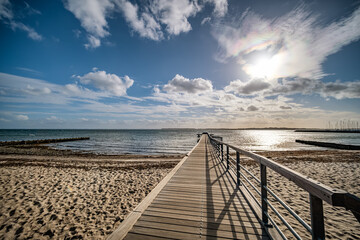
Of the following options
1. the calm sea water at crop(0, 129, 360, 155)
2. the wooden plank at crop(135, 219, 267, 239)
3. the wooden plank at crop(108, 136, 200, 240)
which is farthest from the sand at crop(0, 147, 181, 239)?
the calm sea water at crop(0, 129, 360, 155)

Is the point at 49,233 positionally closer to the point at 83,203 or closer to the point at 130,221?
the point at 83,203

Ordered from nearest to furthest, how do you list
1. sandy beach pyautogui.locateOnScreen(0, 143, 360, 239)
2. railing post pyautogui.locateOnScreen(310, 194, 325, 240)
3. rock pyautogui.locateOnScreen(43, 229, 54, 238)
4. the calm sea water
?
railing post pyautogui.locateOnScreen(310, 194, 325, 240), rock pyautogui.locateOnScreen(43, 229, 54, 238), sandy beach pyautogui.locateOnScreen(0, 143, 360, 239), the calm sea water

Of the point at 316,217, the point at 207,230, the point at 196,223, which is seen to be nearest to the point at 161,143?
the point at 196,223

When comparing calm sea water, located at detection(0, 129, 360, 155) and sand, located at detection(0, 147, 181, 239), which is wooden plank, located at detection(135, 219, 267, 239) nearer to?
sand, located at detection(0, 147, 181, 239)

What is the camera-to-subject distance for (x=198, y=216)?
9.58 feet

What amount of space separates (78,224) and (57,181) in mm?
4825

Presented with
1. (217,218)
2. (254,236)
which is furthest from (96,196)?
(254,236)

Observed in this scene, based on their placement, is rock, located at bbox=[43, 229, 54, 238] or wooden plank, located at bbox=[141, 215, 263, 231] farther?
rock, located at bbox=[43, 229, 54, 238]

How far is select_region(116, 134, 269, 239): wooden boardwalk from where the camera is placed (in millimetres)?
2453

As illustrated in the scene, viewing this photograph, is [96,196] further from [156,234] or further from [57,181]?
[156,234]

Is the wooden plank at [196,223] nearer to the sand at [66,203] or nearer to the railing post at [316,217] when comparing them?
the railing post at [316,217]

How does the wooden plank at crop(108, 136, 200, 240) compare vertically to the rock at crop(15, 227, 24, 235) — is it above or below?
above

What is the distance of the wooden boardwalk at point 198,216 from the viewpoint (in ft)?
8.05

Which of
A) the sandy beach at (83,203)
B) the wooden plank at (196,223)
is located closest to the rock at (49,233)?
the sandy beach at (83,203)
